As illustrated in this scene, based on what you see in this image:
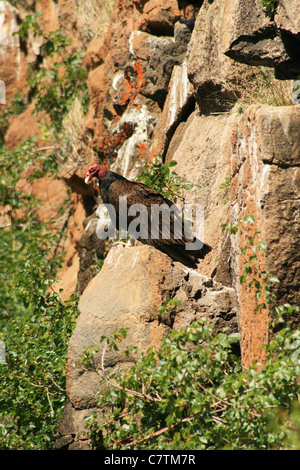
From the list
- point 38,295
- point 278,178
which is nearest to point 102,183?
point 38,295

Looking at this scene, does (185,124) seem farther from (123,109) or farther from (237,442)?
(237,442)

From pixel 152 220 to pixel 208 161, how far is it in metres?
0.83

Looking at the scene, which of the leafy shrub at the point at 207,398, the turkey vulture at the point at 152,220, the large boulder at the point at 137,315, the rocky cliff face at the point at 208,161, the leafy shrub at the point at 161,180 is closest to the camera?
the leafy shrub at the point at 207,398

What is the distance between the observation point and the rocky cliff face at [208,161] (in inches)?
124

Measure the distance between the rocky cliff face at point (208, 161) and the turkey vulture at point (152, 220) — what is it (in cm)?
20

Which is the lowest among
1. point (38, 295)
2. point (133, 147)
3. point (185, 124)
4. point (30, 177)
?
point (30, 177)

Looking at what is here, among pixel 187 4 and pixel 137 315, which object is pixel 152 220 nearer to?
pixel 137 315

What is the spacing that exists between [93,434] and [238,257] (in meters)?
1.40

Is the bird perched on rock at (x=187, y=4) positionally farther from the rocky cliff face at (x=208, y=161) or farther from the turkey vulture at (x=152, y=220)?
the turkey vulture at (x=152, y=220)

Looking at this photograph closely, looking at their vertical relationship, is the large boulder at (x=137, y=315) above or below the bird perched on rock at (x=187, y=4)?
below

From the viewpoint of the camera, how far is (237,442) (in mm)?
2807

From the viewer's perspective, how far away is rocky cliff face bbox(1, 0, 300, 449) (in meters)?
3.15

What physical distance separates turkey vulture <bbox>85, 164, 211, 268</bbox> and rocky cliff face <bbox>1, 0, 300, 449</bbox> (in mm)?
198

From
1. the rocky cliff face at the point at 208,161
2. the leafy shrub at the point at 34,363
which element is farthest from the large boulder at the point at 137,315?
the leafy shrub at the point at 34,363
